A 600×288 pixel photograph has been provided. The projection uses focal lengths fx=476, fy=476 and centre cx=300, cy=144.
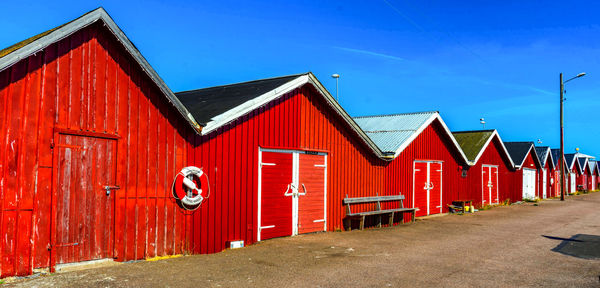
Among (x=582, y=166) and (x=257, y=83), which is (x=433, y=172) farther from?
(x=582, y=166)

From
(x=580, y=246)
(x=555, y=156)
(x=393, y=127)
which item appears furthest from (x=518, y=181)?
(x=580, y=246)

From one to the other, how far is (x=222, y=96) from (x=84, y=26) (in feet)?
16.0

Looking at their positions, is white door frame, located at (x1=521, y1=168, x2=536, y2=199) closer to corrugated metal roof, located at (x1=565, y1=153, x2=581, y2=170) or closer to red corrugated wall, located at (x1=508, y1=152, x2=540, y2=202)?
red corrugated wall, located at (x1=508, y1=152, x2=540, y2=202)

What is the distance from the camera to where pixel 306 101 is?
1249cm

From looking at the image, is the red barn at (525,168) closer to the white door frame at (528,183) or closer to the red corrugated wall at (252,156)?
the white door frame at (528,183)

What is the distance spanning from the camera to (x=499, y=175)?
26984 millimetres

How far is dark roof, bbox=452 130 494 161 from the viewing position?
23.7m

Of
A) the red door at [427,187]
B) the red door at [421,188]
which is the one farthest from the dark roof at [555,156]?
the red door at [421,188]

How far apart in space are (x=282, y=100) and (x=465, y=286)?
6335 mm

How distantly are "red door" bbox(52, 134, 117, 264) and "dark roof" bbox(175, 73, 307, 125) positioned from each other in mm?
2097

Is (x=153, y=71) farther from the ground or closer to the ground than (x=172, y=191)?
farther from the ground

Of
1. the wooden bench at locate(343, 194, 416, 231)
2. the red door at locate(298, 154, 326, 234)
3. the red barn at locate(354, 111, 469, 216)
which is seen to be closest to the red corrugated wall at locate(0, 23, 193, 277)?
the red door at locate(298, 154, 326, 234)

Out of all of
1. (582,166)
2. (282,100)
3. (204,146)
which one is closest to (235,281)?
(204,146)

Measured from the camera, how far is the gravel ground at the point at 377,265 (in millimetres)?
7082
